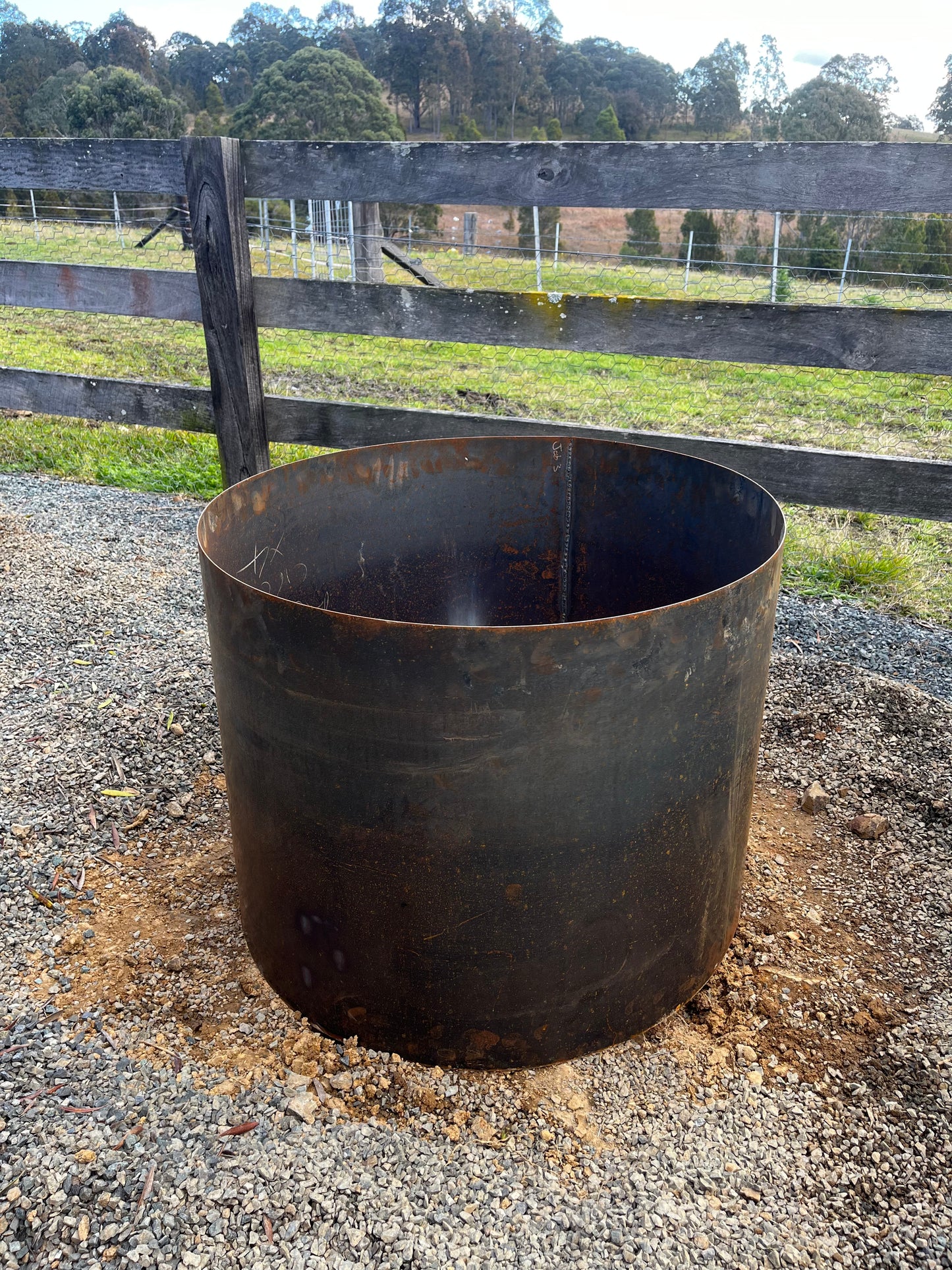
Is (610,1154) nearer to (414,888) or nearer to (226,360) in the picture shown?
(414,888)

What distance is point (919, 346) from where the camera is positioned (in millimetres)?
3229

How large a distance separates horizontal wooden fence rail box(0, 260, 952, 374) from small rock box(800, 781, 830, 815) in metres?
1.50

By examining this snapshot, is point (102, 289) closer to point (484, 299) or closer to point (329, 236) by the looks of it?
point (484, 299)

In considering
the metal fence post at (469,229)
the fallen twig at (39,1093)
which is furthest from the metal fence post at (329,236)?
the metal fence post at (469,229)

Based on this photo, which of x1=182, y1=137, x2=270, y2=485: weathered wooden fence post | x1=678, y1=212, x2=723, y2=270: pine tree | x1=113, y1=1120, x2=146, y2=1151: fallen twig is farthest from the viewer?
x1=678, y1=212, x2=723, y2=270: pine tree

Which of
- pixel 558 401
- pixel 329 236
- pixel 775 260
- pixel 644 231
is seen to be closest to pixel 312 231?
pixel 329 236

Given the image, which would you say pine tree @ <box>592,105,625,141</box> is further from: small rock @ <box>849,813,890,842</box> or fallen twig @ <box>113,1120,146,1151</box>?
fallen twig @ <box>113,1120,146,1151</box>

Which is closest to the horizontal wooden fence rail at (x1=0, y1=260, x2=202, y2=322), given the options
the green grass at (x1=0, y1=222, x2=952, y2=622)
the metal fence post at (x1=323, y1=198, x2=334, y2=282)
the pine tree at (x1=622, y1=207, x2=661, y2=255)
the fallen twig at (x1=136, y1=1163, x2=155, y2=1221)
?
the green grass at (x1=0, y1=222, x2=952, y2=622)

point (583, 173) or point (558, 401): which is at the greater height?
point (583, 173)

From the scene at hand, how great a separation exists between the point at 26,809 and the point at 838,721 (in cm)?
250

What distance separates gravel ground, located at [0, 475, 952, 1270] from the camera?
1535 mm

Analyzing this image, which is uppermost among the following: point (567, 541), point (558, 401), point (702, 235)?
point (702, 235)

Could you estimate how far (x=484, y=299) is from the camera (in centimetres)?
370

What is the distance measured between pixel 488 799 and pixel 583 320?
2.58m
